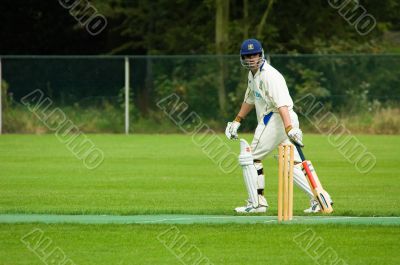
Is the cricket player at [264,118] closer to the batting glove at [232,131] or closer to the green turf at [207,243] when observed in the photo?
the batting glove at [232,131]

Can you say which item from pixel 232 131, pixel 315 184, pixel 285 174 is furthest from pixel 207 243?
pixel 232 131

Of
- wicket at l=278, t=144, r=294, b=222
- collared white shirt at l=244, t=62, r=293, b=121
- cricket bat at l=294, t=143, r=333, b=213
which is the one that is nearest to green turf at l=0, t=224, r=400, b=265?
wicket at l=278, t=144, r=294, b=222

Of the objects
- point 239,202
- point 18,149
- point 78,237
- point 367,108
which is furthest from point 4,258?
point 367,108

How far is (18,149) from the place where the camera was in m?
25.7

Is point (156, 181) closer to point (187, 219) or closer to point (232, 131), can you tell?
point (232, 131)

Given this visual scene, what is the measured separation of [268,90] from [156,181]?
20.3ft

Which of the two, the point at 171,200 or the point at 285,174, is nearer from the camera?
the point at 285,174

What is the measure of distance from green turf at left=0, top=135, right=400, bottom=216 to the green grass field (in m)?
0.02

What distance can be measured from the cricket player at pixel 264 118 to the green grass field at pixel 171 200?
399 millimetres

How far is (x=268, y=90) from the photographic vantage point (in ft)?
40.8

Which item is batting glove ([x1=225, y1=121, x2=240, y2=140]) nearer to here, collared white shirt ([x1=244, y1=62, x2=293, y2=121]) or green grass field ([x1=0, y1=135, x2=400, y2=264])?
collared white shirt ([x1=244, y1=62, x2=293, y2=121])

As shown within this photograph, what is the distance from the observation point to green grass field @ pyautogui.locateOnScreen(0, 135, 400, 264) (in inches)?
381

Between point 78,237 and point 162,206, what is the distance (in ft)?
11.2

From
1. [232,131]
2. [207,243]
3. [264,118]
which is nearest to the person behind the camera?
[207,243]
